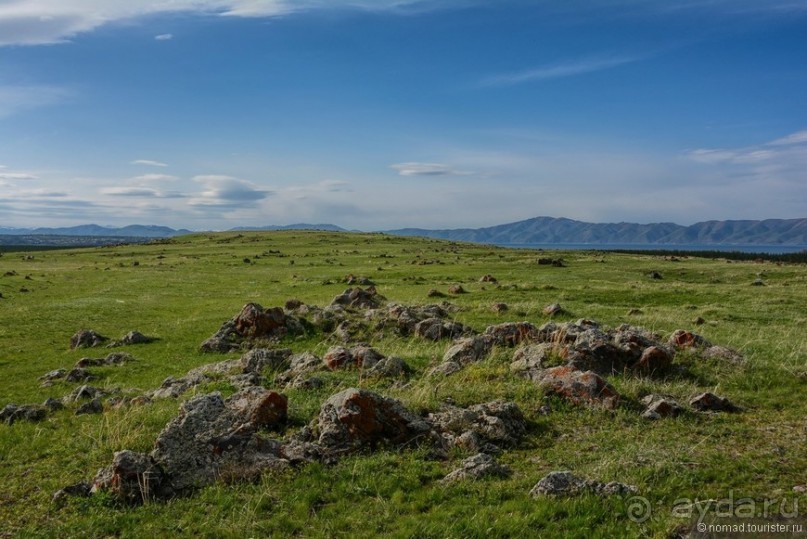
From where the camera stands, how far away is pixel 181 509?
10.2m

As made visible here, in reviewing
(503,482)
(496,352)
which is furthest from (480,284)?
(503,482)

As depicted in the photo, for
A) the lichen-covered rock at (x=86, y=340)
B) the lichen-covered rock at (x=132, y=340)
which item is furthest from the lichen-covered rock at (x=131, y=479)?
the lichen-covered rock at (x=86, y=340)

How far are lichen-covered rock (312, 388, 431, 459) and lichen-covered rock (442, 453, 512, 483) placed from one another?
5.83 ft

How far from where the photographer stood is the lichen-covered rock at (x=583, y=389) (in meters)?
14.8

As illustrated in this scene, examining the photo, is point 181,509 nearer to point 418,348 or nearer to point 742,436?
point 742,436

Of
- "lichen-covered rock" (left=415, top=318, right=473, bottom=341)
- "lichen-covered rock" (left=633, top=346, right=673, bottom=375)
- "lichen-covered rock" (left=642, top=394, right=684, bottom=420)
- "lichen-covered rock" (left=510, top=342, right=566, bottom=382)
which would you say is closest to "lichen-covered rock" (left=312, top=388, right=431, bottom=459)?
"lichen-covered rock" (left=510, top=342, right=566, bottom=382)

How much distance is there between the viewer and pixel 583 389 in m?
15.1

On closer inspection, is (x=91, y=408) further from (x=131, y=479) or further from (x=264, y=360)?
(x=131, y=479)

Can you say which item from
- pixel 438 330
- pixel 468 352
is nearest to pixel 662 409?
pixel 468 352

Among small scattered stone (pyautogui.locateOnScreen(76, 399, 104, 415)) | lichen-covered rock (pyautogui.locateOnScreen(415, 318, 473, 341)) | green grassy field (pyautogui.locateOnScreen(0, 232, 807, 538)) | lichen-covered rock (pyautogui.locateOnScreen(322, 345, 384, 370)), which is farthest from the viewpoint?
lichen-covered rock (pyautogui.locateOnScreen(415, 318, 473, 341))

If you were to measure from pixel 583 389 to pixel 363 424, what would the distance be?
6.67m

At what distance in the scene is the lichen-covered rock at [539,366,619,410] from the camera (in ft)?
48.5

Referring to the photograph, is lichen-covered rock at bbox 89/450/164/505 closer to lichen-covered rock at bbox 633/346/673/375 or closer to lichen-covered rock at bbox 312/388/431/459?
lichen-covered rock at bbox 312/388/431/459

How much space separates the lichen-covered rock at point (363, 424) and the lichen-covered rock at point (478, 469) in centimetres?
178
